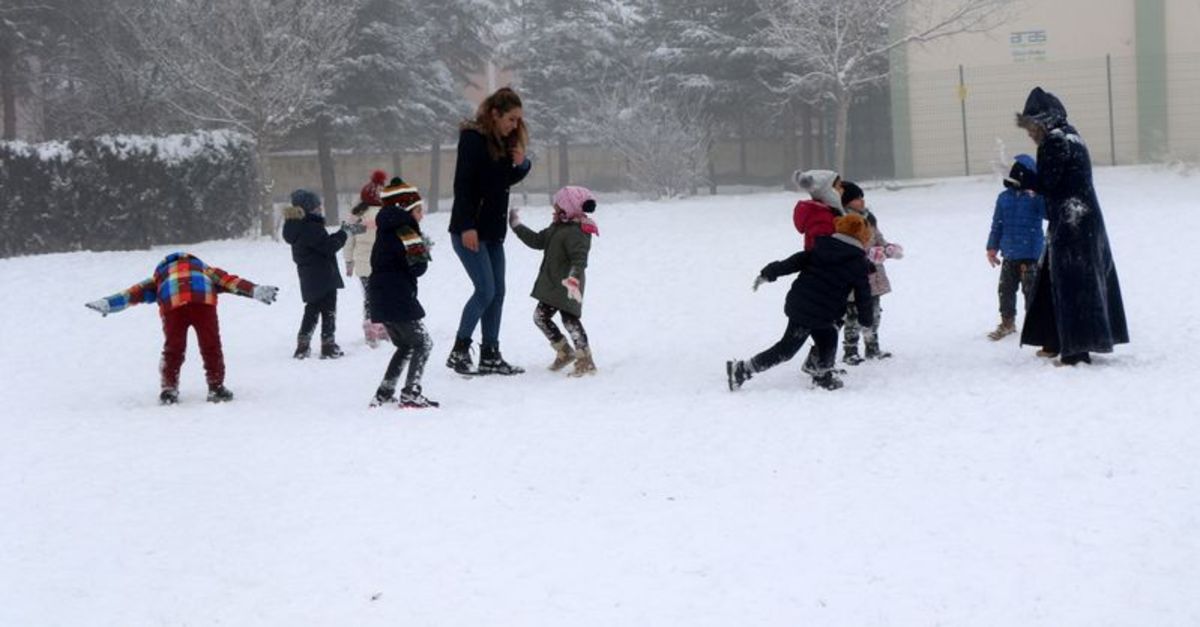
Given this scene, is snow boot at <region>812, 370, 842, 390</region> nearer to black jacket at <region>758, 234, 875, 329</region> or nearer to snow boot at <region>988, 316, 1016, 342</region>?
black jacket at <region>758, 234, 875, 329</region>

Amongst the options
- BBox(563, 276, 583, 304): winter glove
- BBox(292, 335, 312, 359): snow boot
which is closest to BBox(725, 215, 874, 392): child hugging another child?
BBox(563, 276, 583, 304): winter glove

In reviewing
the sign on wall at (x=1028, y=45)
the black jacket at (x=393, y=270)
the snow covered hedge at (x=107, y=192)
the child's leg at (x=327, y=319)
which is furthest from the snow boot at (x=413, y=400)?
the sign on wall at (x=1028, y=45)

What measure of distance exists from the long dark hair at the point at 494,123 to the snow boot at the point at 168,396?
277 cm

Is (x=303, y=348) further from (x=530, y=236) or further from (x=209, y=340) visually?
(x=530, y=236)

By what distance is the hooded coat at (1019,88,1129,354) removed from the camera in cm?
931

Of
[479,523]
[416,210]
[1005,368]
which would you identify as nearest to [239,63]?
[416,210]

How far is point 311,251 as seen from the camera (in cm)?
1188

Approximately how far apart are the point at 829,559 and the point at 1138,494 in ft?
5.10

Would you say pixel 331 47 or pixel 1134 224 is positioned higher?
pixel 331 47

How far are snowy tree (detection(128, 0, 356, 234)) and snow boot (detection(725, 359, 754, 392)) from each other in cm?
1746

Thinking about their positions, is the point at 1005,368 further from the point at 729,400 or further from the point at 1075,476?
the point at 1075,476

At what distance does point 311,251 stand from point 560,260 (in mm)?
2608

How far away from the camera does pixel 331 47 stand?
26.1 m

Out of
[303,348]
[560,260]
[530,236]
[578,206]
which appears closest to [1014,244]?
[578,206]
